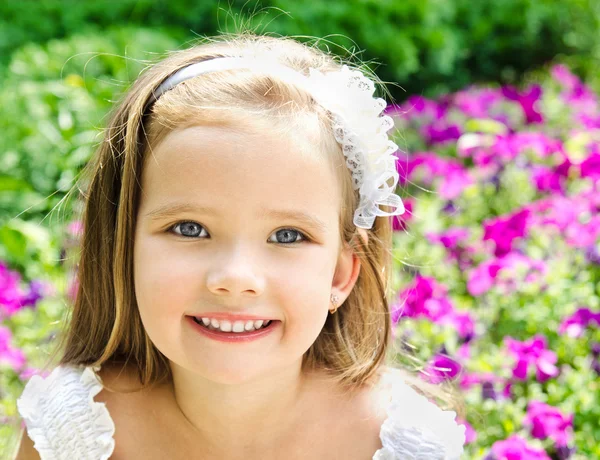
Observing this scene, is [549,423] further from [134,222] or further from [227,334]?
[134,222]

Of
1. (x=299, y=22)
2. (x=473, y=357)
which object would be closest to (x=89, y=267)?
(x=473, y=357)

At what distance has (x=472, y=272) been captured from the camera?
10.2 feet

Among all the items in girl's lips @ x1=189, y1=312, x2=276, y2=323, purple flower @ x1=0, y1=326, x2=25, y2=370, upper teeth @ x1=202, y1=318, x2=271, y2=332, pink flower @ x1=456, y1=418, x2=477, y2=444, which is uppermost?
girl's lips @ x1=189, y1=312, x2=276, y2=323

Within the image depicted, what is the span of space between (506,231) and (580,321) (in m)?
0.52

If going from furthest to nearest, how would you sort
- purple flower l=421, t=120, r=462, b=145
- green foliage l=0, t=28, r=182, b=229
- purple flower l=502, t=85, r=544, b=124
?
purple flower l=502, t=85, r=544, b=124 < purple flower l=421, t=120, r=462, b=145 < green foliage l=0, t=28, r=182, b=229

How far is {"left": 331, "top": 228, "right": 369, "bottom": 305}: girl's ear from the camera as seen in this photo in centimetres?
199

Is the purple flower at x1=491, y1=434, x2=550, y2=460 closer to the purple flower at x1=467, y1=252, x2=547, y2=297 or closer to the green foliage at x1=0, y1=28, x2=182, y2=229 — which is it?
the purple flower at x1=467, y1=252, x2=547, y2=297

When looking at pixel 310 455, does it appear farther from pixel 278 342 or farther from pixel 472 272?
pixel 472 272

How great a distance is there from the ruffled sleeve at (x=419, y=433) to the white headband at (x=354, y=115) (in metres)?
0.43

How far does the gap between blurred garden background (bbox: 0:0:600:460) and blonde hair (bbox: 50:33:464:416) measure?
15 cm

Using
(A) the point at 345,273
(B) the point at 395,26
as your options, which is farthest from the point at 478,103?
(A) the point at 345,273

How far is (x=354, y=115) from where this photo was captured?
6.27 feet

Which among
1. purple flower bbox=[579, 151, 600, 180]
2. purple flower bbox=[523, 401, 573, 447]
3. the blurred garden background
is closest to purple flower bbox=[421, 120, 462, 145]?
the blurred garden background

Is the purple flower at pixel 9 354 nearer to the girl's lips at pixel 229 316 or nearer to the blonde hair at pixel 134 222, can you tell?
the blonde hair at pixel 134 222
